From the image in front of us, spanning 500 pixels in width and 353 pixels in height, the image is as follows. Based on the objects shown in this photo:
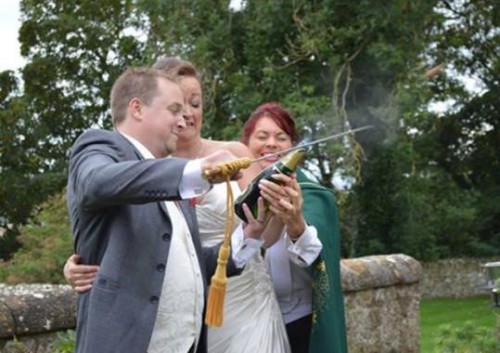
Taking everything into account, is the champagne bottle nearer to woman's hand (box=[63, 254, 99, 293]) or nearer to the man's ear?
the man's ear

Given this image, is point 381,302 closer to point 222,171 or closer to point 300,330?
point 300,330

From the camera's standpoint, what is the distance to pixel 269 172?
11.3 feet

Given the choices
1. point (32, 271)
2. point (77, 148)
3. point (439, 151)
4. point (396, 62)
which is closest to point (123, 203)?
point (77, 148)

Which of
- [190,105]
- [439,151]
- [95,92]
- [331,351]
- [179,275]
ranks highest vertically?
[95,92]

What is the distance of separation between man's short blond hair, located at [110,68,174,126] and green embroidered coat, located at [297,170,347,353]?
3.37ft

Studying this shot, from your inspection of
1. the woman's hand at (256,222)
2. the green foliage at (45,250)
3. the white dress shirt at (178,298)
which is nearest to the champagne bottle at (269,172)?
the woman's hand at (256,222)

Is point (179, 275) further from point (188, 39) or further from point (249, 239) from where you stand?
point (188, 39)

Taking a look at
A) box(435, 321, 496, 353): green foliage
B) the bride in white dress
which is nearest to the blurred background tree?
box(435, 321, 496, 353): green foliage

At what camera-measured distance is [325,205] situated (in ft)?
14.0

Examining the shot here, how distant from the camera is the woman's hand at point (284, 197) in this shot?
3.44 meters

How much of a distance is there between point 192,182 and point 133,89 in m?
0.47

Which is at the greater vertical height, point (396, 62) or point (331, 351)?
point (396, 62)

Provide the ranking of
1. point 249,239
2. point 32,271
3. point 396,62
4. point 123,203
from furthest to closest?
point 396,62, point 32,271, point 249,239, point 123,203

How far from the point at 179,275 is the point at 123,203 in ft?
1.28
